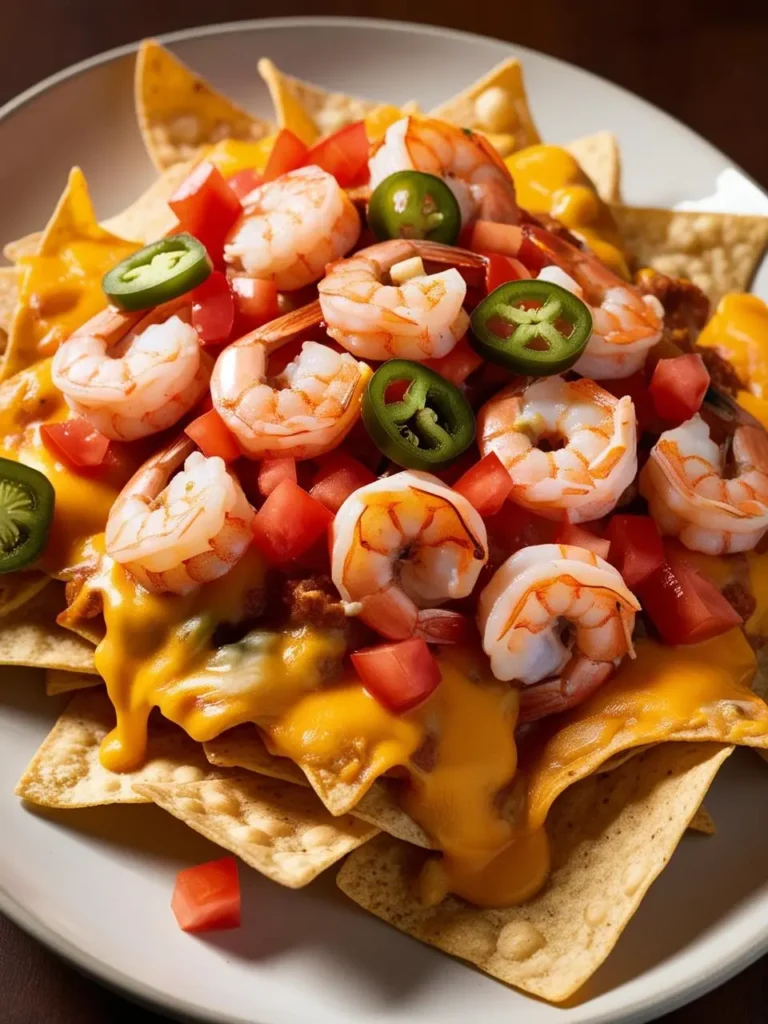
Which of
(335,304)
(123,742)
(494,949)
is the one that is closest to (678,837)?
(494,949)

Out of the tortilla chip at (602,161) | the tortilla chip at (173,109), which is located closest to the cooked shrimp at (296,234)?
the tortilla chip at (173,109)

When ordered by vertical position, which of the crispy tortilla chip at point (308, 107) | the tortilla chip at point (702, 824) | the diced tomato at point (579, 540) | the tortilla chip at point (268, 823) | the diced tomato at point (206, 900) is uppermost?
the crispy tortilla chip at point (308, 107)

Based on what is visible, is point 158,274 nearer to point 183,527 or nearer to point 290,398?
point 290,398

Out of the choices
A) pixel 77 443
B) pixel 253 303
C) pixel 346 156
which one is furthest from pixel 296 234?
pixel 77 443

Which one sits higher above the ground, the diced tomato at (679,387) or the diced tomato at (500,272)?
the diced tomato at (500,272)

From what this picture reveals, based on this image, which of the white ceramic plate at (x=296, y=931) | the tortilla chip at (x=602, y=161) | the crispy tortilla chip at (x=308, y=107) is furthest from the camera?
the tortilla chip at (x=602, y=161)

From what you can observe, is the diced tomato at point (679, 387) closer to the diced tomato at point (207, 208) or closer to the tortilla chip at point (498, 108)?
the diced tomato at point (207, 208)

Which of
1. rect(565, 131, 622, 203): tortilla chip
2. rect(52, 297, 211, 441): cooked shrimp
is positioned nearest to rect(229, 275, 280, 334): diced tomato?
rect(52, 297, 211, 441): cooked shrimp

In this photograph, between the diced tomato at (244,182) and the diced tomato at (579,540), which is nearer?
the diced tomato at (579,540)
